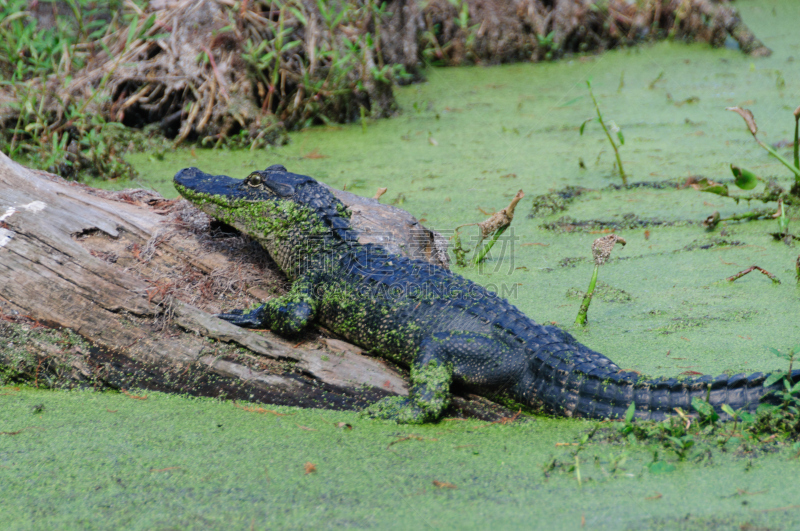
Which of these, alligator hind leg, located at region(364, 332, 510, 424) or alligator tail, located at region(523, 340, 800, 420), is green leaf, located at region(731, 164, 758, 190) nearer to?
alligator tail, located at region(523, 340, 800, 420)

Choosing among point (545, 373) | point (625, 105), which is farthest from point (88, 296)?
point (625, 105)

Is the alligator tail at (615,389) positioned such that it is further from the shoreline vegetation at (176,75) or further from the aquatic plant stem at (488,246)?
the shoreline vegetation at (176,75)

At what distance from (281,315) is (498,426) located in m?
1.03

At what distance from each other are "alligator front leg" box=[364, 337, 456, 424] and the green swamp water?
3.1 inches

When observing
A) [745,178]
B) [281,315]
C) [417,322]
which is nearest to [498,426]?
[417,322]

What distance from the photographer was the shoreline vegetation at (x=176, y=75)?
4.88 metres

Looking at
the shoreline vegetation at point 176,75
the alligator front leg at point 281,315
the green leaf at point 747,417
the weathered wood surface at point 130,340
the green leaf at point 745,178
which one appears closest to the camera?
the green leaf at point 747,417

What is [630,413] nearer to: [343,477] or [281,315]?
[343,477]

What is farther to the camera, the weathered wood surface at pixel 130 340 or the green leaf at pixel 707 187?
the green leaf at pixel 707 187

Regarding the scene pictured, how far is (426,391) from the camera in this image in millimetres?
2311

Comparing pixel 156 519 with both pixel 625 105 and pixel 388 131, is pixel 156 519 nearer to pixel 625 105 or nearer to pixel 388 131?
pixel 388 131

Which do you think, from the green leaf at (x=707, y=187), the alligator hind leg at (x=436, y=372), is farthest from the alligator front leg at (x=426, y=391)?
the green leaf at (x=707, y=187)

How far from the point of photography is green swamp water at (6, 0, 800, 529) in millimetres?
1729

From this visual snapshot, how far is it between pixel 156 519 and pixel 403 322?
46.5 inches
